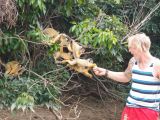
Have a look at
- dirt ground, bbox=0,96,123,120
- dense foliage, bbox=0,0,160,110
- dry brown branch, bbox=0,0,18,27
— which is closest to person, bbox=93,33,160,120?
dense foliage, bbox=0,0,160,110

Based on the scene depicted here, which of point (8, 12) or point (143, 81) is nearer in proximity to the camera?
point (143, 81)

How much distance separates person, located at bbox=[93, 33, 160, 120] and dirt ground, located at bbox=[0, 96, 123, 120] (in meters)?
2.47

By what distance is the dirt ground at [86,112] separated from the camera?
22.2ft

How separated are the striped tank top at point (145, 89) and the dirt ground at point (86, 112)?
250cm

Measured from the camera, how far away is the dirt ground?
676cm

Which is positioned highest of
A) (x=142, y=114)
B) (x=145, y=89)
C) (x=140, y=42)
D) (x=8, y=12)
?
(x=8, y=12)

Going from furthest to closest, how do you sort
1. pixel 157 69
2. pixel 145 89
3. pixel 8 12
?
pixel 8 12 < pixel 145 89 < pixel 157 69

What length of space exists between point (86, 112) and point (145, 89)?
3374 millimetres

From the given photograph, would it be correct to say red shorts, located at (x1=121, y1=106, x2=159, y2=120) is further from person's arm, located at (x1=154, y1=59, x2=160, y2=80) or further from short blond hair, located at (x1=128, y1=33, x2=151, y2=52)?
short blond hair, located at (x1=128, y1=33, x2=151, y2=52)

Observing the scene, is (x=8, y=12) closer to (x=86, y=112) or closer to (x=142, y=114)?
(x=142, y=114)

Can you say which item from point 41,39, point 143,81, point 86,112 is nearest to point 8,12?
point 41,39

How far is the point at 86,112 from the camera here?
7.51 m

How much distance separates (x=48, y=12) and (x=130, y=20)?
1.99 meters

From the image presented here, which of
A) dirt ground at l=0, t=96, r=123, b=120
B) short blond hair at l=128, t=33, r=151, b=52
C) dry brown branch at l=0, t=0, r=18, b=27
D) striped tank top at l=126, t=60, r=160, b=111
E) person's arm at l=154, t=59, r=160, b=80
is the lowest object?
dirt ground at l=0, t=96, r=123, b=120
